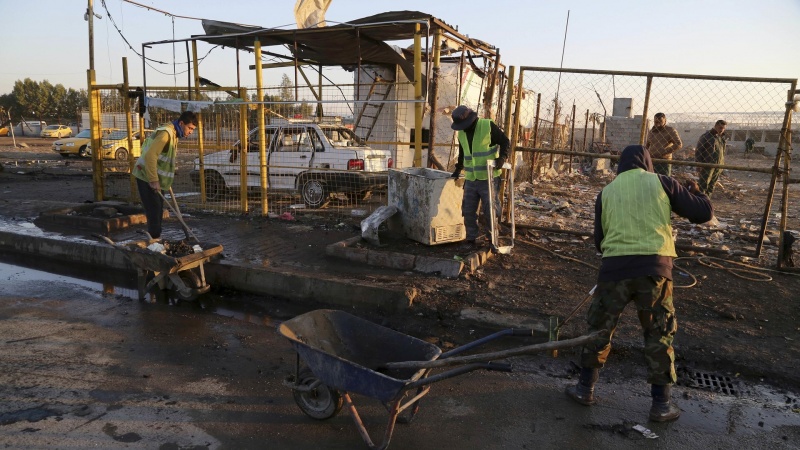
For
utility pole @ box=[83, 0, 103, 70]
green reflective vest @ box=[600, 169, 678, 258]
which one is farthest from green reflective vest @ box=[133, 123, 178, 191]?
utility pole @ box=[83, 0, 103, 70]

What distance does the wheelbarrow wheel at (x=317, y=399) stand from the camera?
3188 millimetres

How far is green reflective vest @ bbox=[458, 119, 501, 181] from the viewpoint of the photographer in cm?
640

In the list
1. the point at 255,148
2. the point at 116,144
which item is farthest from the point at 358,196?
the point at 116,144

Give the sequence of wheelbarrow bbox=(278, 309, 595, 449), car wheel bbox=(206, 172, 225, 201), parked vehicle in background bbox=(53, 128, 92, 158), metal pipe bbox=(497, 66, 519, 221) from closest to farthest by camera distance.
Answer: wheelbarrow bbox=(278, 309, 595, 449) → metal pipe bbox=(497, 66, 519, 221) → car wheel bbox=(206, 172, 225, 201) → parked vehicle in background bbox=(53, 128, 92, 158)

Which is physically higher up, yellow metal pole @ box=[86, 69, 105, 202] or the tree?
the tree

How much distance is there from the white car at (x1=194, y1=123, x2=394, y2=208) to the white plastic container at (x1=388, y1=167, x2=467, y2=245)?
272cm

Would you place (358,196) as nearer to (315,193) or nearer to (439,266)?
(315,193)

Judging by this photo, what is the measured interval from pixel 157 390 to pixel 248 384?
640 millimetres

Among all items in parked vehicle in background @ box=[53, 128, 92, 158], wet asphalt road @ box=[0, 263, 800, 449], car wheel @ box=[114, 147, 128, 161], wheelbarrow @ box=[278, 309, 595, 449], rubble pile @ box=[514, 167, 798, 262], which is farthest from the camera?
parked vehicle in background @ box=[53, 128, 92, 158]

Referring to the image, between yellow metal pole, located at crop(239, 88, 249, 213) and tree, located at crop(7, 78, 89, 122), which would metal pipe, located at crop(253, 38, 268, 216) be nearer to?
yellow metal pole, located at crop(239, 88, 249, 213)

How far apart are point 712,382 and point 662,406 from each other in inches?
34.9

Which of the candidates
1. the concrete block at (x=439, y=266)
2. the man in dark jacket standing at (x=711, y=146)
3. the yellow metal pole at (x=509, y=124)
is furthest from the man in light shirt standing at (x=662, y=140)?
the concrete block at (x=439, y=266)

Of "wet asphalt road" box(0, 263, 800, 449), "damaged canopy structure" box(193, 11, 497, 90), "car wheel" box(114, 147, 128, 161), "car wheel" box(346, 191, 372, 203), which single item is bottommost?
"wet asphalt road" box(0, 263, 800, 449)

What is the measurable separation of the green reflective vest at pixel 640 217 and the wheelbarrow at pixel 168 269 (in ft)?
14.0
